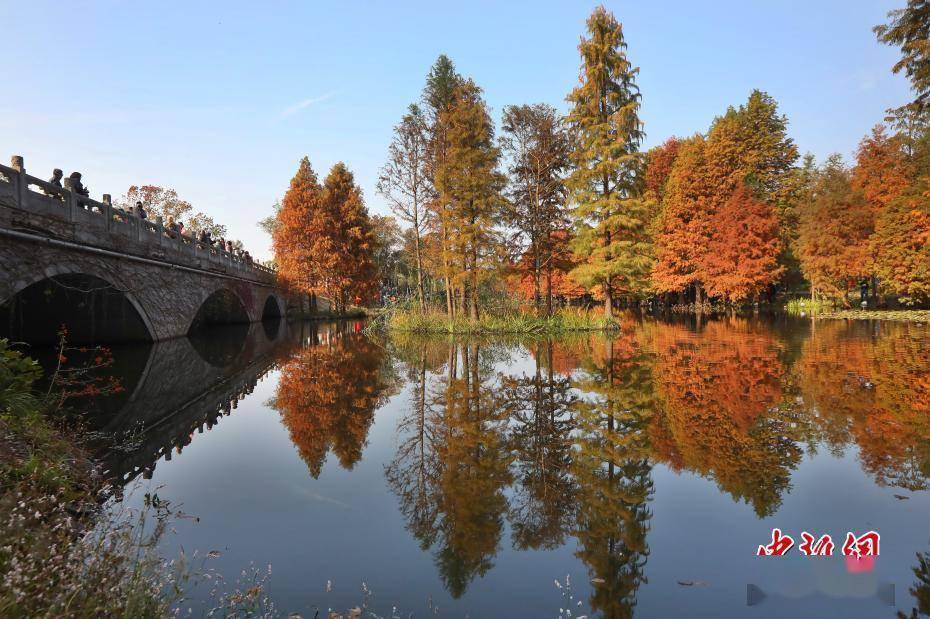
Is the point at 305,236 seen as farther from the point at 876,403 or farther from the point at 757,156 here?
the point at 757,156

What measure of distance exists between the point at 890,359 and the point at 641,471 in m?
10.9

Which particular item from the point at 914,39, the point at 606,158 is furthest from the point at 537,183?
the point at 914,39

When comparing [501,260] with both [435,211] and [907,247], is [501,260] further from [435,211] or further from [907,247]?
→ [907,247]

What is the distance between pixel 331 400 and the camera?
28.0 ft

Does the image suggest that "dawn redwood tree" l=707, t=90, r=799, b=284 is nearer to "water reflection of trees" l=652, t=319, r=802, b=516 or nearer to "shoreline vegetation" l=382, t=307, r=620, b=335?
"shoreline vegetation" l=382, t=307, r=620, b=335

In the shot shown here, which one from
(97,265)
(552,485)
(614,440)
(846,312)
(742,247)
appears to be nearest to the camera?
(552,485)

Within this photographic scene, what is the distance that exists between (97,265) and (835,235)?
1580 inches

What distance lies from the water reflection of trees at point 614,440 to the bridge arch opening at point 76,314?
11845 millimetres

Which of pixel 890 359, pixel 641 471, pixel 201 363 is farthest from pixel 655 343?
pixel 201 363

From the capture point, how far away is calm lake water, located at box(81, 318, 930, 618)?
9.68ft

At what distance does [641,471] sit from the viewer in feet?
15.9

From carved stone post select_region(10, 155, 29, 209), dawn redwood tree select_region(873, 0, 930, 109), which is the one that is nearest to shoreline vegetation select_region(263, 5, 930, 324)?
dawn redwood tree select_region(873, 0, 930, 109)

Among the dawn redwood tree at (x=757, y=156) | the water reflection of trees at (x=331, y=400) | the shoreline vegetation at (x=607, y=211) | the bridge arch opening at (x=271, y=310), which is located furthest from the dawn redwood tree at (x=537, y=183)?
the bridge arch opening at (x=271, y=310)

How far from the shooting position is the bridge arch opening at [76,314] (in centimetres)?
1507
